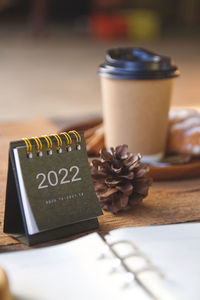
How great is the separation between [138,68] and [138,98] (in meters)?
0.06

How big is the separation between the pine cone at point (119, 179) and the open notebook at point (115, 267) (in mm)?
79

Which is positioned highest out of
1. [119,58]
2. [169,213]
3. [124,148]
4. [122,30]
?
[119,58]

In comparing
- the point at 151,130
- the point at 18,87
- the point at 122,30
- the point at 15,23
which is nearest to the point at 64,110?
the point at 18,87

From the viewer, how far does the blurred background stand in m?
3.66

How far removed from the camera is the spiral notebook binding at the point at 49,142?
650mm

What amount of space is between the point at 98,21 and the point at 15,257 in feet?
23.7

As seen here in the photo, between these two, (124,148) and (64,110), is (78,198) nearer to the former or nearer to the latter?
(124,148)

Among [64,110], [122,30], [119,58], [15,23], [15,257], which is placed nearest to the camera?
[15,257]

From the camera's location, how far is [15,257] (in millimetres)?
615

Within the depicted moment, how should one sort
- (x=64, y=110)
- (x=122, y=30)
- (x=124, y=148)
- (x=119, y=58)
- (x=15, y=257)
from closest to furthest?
(x=15, y=257)
(x=124, y=148)
(x=119, y=58)
(x=64, y=110)
(x=122, y=30)

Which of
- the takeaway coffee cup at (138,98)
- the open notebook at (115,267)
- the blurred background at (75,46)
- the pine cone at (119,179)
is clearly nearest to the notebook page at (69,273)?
the open notebook at (115,267)

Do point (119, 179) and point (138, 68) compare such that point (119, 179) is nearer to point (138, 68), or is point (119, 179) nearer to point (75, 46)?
point (138, 68)

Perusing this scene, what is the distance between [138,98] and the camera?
901 mm

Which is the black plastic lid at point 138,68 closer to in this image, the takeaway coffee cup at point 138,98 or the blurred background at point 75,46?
the takeaway coffee cup at point 138,98
